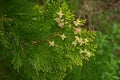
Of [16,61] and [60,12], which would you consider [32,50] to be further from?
[60,12]

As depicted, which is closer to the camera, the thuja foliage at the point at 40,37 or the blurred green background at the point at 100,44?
the thuja foliage at the point at 40,37

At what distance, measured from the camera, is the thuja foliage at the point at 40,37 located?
128 cm

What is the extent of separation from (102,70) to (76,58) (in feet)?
4.03

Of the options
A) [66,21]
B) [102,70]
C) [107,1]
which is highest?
[107,1]

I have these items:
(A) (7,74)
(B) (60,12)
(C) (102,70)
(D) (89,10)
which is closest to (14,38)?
(B) (60,12)

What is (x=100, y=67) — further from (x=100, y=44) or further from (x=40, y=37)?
(x=40, y=37)

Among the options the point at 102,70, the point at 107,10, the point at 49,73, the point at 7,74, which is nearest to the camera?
the point at 49,73

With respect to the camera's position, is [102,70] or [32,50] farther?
[102,70]

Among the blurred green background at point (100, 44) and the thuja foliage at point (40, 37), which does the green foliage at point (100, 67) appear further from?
the thuja foliage at point (40, 37)

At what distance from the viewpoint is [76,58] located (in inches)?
52.7

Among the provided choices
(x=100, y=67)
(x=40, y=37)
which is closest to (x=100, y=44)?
(x=100, y=67)

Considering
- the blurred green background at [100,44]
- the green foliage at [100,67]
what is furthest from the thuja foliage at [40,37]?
the green foliage at [100,67]

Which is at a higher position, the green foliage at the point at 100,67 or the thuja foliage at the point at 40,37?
the thuja foliage at the point at 40,37

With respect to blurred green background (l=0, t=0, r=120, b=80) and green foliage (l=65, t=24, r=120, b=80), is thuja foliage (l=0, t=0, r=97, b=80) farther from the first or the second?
green foliage (l=65, t=24, r=120, b=80)
